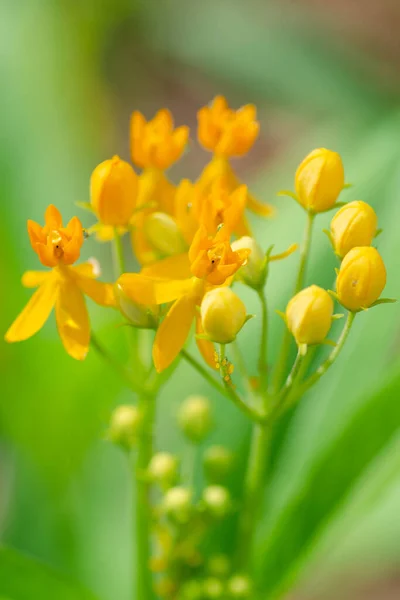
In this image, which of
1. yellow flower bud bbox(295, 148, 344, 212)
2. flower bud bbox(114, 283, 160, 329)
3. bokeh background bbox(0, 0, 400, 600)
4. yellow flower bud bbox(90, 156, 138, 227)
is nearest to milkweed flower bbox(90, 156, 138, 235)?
yellow flower bud bbox(90, 156, 138, 227)

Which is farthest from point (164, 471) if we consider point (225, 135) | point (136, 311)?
point (225, 135)

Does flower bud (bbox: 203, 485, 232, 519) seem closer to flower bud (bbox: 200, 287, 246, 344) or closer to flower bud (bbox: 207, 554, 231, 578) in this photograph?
flower bud (bbox: 207, 554, 231, 578)

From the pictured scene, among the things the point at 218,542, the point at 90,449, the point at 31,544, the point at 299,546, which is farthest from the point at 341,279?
the point at 31,544

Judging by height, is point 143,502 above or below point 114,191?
below

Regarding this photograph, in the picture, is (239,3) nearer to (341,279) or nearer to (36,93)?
(36,93)

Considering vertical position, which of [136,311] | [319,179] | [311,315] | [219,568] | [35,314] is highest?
[319,179]

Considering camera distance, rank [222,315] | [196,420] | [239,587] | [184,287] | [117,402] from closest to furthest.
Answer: [222,315] < [184,287] < [239,587] < [196,420] < [117,402]

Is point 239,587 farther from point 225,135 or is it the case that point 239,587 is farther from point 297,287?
point 225,135
